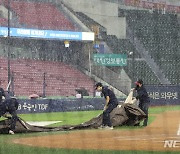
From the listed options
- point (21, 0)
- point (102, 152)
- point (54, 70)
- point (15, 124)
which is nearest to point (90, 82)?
point (54, 70)

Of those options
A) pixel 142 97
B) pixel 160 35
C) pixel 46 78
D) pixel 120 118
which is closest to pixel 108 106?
pixel 120 118

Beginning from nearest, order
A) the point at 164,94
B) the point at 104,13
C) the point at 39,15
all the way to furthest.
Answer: the point at 164,94
the point at 39,15
the point at 104,13

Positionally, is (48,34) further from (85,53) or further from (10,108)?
(10,108)

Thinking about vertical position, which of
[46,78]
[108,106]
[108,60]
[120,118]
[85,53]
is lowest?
[46,78]

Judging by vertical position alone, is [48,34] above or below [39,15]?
below

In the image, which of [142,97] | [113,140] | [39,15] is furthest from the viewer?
[39,15]

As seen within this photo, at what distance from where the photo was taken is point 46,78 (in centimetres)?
2758

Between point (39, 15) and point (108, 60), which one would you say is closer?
point (108, 60)

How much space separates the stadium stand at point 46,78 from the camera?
25828 mm

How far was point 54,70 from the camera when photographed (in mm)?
28562

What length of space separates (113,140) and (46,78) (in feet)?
58.4

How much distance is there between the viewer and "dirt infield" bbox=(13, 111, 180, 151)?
8.92m

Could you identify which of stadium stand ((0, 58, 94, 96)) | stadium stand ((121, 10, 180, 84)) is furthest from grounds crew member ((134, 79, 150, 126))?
stadium stand ((121, 10, 180, 84))

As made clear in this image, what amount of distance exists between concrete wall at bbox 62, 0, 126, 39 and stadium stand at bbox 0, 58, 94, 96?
369 centimetres
